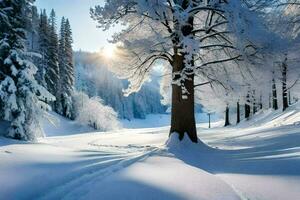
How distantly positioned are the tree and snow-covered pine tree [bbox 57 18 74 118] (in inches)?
1645

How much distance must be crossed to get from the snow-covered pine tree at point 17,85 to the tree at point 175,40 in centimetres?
349

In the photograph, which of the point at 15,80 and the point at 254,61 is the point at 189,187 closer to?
the point at 254,61

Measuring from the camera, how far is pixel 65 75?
186 feet

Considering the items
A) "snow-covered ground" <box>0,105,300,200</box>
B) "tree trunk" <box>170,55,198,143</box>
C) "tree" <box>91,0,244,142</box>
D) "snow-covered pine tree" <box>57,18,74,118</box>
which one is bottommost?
"snow-covered ground" <box>0,105,300,200</box>

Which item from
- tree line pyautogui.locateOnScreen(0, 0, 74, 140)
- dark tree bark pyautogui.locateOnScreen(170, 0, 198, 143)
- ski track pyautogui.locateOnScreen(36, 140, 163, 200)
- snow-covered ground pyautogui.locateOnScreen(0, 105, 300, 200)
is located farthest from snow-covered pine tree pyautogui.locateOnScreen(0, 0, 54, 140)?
ski track pyautogui.locateOnScreen(36, 140, 163, 200)

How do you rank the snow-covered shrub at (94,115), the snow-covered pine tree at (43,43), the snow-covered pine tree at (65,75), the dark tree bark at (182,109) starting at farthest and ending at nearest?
the snow-covered pine tree at (65,75), the snow-covered shrub at (94,115), the snow-covered pine tree at (43,43), the dark tree bark at (182,109)

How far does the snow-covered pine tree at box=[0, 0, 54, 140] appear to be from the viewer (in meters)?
13.7

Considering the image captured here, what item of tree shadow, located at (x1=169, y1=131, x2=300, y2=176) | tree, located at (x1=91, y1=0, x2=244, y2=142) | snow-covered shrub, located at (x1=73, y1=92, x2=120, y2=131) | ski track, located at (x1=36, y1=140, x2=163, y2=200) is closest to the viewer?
ski track, located at (x1=36, y1=140, x2=163, y2=200)

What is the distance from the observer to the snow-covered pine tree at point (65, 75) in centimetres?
5594

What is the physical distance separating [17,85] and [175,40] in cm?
618

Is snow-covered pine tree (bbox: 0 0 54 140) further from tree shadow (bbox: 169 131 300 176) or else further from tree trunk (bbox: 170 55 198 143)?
tree shadow (bbox: 169 131 300 176)

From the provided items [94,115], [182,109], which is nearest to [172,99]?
[182,109]

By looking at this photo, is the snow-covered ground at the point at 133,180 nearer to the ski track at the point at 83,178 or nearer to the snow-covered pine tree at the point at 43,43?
the ski track at the point at 83,178

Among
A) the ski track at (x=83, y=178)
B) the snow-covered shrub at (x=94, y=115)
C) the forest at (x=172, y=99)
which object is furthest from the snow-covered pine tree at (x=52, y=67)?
the ski track at (x=83, y=178)
